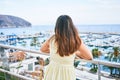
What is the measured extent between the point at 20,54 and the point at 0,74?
0.47 meters

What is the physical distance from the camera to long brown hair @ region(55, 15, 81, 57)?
61.7 inches

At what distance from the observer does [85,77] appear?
1.98 meters

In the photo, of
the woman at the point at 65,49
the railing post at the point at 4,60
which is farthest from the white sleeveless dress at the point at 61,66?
the railing post at the point at 4,60

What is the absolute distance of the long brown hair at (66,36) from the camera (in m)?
1.57

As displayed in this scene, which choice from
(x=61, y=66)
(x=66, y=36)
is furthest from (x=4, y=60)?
(x=66, y=36)

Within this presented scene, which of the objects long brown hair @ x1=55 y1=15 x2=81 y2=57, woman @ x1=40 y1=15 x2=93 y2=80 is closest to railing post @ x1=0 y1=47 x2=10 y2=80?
woman @ x1=40 y1=15 x2=93 y2=80

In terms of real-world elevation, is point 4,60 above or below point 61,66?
below

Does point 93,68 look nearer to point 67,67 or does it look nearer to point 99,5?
point 67,67

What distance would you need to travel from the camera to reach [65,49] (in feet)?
5.24

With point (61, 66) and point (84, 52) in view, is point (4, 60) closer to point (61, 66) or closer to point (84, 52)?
point (61, 66)

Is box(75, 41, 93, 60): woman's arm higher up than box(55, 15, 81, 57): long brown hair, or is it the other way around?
box(55, 15, 81, 57): long brown hair

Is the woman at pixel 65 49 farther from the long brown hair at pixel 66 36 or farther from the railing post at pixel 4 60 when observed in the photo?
the railing post at pixel 4 60

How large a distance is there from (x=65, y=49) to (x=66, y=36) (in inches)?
3.9

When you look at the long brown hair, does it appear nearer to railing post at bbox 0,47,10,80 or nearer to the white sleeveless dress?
the white sleeveless dress
